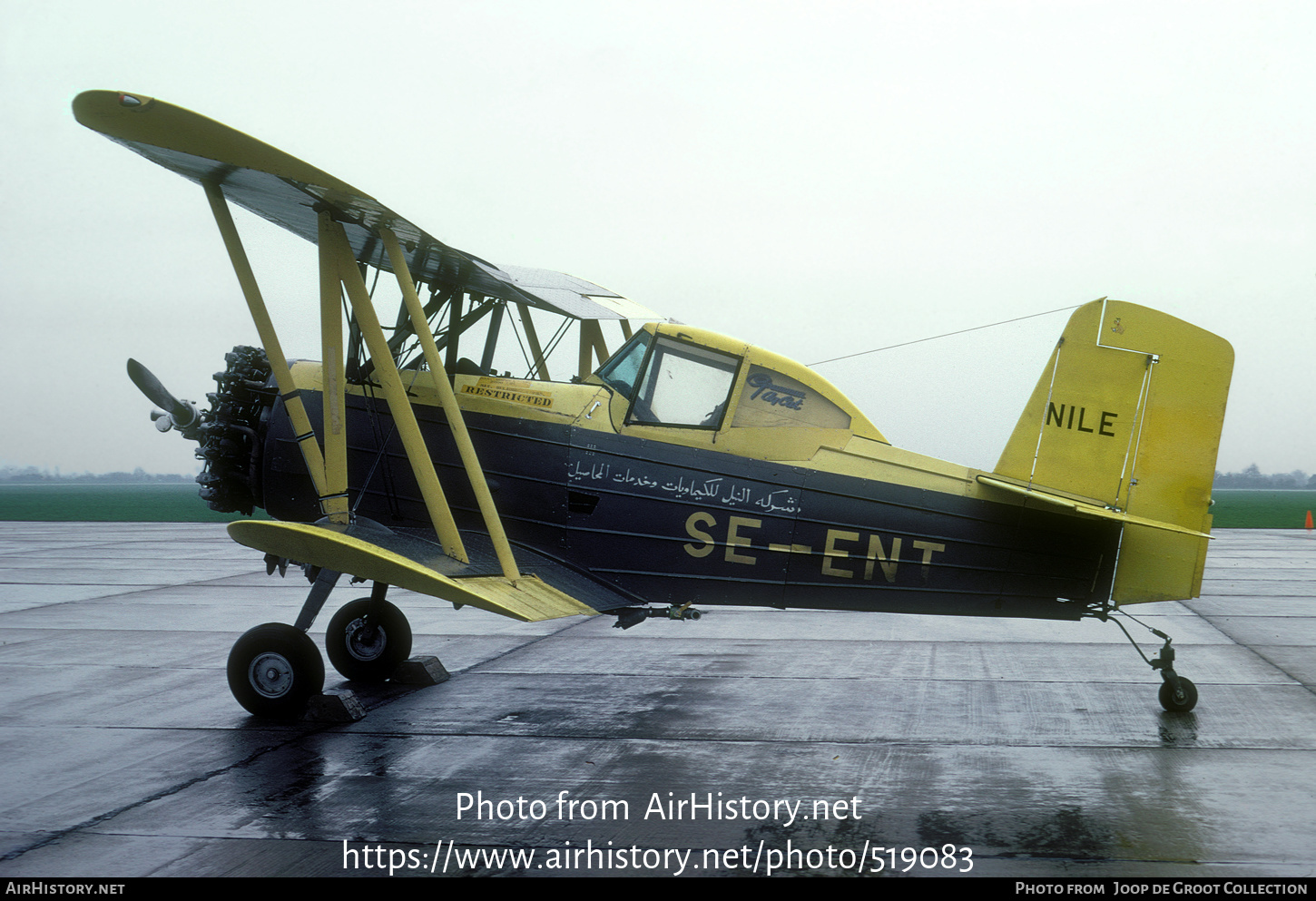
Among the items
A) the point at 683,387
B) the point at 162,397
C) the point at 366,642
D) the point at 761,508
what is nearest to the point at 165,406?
the point at 162,397

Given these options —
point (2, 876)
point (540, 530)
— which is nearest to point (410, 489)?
point (540, 530)

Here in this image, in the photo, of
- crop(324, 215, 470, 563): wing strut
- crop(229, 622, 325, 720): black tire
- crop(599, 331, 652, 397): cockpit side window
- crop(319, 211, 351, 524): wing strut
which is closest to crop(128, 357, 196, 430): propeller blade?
crop(319, 211, 351, 524): wing strut

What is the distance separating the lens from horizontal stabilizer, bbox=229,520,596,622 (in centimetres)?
531

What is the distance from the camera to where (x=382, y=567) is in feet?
17.6

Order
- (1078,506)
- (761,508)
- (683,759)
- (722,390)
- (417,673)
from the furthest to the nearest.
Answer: (417,673)
(722,390)
(761,508)
(1078,506)
(683,759)

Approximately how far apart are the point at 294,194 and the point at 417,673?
369 cm

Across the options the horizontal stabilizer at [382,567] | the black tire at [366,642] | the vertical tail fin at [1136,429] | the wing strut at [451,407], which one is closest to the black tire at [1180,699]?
the vertical tail fin at [1136,429]

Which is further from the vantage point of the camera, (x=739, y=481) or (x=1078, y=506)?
(x=739, y=481)

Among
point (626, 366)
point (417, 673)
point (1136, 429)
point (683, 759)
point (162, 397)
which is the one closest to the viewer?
point (683, 759)

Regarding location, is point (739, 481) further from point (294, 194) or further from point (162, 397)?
point (162, 397)

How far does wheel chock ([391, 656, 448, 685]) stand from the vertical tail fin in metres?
4.50

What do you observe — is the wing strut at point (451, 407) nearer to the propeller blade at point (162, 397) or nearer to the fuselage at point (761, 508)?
the fuselage at point (761, 508)

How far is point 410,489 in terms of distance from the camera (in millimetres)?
→ 6871

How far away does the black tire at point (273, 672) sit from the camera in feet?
21.3
